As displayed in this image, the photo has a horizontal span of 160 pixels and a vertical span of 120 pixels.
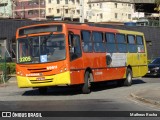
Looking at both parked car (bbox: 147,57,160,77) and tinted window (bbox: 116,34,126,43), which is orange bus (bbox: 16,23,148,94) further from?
parked car (bbox: 147,57,160,77)

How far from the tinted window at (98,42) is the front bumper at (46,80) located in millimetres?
3405

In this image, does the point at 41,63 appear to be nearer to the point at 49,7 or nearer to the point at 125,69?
the point at 125,69

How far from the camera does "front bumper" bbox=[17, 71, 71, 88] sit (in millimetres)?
20312

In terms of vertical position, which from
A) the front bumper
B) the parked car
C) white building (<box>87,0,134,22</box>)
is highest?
white building (<box>87,0,134,22</box>)

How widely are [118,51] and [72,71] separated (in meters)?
5.76

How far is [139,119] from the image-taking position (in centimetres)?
1024

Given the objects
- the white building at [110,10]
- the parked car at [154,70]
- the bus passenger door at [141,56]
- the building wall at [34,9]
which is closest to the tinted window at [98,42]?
the bus passenger door at [141,56]

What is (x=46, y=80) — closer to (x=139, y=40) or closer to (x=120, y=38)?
(x=120, y=38)

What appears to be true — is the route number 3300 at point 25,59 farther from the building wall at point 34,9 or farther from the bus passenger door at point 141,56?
the building wall at point 34,9

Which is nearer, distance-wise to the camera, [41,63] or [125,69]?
[41,63]

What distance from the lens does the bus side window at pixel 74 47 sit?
20.7 m

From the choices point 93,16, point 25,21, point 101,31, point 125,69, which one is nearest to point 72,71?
point 101,31

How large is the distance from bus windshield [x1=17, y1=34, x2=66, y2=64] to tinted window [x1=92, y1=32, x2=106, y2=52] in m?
2.98

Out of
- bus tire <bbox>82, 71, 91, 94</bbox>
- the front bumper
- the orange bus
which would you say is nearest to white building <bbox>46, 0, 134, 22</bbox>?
A: the orange bus
